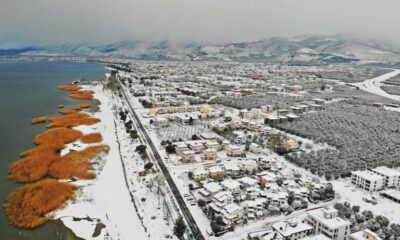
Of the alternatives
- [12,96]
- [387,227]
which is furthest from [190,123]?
[12,96]

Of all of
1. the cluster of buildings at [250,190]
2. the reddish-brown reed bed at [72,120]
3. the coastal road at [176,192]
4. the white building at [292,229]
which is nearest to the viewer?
the white building at [292,229]

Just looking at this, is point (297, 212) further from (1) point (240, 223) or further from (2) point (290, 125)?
(2) point (290, 125)

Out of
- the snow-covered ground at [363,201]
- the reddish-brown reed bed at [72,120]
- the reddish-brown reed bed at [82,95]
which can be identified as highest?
the reddish-brown reed bed at [82,95]

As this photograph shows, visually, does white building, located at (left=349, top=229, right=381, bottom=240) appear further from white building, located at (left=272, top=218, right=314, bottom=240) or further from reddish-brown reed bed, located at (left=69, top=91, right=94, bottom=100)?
reddish-brown reed bed, located at (left=69, top=91, right=94, bottom=100)

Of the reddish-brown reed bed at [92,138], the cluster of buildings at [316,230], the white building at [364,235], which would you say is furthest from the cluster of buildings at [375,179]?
the reddish-brown reed bed at [92,138]

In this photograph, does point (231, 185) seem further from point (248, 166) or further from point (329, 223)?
point (329, 223)

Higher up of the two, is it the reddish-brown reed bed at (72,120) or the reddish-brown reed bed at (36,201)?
the reddish-brown reed bed at (72,120)

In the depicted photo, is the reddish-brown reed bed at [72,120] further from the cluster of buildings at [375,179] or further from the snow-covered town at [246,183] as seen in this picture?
the cluster of buildings at [375,179]
